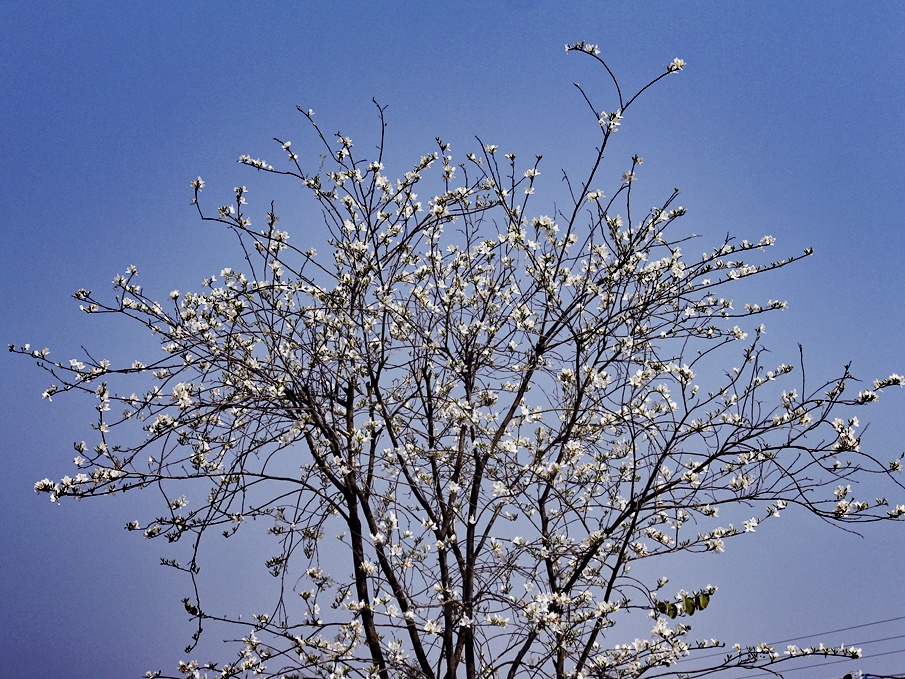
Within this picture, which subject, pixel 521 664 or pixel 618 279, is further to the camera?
pixel 618 279

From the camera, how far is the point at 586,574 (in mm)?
4281

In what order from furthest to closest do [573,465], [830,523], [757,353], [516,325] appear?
[573,465], [516,325], [757,353], [830,523]

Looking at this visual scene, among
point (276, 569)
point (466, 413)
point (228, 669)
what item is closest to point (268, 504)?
point (276, 569)

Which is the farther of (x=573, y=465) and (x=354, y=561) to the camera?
(x=573, y=465)

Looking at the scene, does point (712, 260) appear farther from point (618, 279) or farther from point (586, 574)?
point (586, 574)

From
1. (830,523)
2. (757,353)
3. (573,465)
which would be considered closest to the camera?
(830,523)

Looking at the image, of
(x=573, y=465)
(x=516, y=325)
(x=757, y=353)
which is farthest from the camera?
(x=573, y=465)

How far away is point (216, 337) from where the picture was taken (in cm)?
418

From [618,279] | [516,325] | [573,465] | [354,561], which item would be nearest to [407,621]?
[354,561]

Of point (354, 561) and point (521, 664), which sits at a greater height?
point (354, 561)

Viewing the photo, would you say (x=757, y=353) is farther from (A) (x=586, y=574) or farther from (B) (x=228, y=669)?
(B) (x=228, y=669)

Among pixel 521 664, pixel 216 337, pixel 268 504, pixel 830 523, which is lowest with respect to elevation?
pixel 521 664

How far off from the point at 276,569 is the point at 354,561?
18.5 inches

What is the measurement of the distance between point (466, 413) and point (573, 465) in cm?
95
